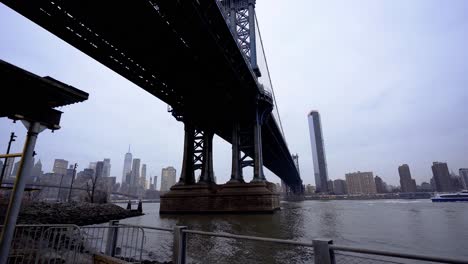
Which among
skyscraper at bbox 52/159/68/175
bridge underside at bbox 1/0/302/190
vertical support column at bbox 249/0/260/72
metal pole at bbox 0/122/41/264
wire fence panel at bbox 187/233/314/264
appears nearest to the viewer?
Answer: metal pole at bbox 0/122/41/264

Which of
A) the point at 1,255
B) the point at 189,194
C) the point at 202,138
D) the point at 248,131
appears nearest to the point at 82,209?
the point at 189,194

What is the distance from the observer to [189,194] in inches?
1062

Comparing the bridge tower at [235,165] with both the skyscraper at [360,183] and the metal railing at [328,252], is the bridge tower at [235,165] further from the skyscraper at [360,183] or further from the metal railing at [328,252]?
the skyscraper at [360,183]

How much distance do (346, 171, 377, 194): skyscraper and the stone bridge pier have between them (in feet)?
539

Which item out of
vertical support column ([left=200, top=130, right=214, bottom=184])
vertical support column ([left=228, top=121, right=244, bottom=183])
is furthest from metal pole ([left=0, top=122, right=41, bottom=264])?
vertical support column ([left=200, top=130, right=214, bottom=184])

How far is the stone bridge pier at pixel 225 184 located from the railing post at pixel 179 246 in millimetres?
20653

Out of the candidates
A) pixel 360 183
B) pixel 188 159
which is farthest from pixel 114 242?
pixel 360 183

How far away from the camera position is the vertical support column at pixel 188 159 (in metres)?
29.5

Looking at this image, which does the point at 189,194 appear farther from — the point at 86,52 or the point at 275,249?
the point at 275,249

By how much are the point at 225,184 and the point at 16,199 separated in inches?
964

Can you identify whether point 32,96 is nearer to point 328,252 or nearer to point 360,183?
point 328,252

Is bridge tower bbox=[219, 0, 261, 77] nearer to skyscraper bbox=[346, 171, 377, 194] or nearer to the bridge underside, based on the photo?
the bridge underside

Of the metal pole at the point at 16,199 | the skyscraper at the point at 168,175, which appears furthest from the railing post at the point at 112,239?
the skyscraper at the point at 168,175

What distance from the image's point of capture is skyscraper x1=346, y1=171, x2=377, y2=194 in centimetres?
16738
